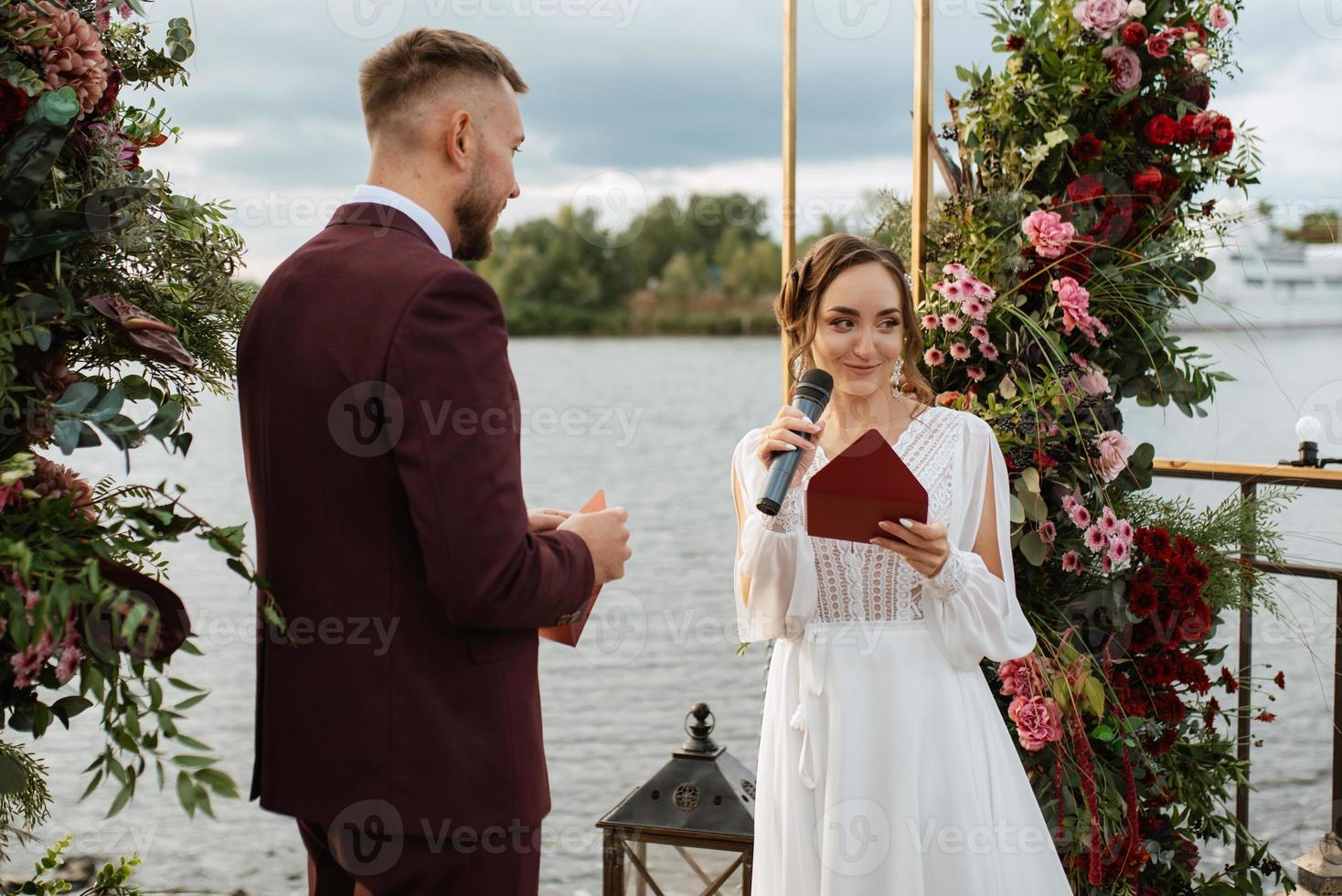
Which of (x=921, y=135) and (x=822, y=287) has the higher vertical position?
(x=921, y=135)

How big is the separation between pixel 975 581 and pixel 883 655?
201 millimetres

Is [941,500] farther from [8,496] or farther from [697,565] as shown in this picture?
[697,565]

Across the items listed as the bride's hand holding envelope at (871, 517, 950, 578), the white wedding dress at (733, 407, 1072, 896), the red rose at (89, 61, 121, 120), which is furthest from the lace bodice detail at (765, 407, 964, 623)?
the red rose at (89, 61, 121, 120)

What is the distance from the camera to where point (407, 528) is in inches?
54.6

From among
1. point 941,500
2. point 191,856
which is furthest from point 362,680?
point 191,856

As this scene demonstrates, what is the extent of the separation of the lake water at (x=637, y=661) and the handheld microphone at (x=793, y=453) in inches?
33.2

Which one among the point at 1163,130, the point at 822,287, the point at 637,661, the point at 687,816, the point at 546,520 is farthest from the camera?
the point at 637,661

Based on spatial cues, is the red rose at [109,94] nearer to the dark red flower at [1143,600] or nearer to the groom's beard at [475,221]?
the groom's beard at [475,221]

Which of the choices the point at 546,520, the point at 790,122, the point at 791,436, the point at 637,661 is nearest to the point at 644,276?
the point at 637,661

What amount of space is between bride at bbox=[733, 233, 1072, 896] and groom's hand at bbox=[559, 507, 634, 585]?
381mm

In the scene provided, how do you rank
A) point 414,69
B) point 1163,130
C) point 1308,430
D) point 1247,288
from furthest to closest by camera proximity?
point 1308,430 < point 1247,288 < point 1163,130 < point 414,69

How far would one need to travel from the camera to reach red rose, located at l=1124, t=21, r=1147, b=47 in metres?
2.43

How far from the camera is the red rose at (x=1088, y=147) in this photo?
245 centimetres

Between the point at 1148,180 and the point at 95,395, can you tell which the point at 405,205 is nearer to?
the point at 95,395
